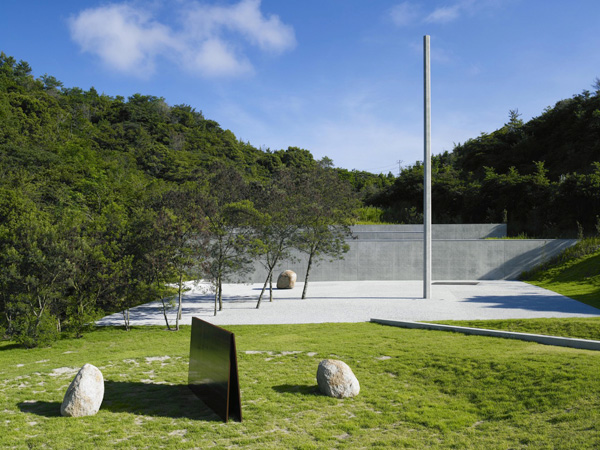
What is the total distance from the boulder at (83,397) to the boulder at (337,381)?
3.18 m

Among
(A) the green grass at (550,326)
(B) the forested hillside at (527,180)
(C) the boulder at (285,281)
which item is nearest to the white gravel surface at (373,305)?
(C) the boulder at (285,281)

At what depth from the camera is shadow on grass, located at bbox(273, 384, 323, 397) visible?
7223 mm

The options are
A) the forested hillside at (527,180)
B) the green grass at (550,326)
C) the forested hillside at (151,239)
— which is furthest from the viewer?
the forested hillside at (527,180)

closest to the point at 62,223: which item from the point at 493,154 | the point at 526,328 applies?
the point at 526,328

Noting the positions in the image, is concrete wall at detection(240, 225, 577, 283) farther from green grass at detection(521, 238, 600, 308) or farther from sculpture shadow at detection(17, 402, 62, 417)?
sculpture shadow at detection(17, 402, 62, 417)

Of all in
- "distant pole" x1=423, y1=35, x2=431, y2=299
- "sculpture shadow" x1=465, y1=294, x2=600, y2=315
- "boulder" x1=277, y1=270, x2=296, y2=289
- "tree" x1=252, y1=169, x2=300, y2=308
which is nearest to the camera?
"sculpture shadow" x1=465, y1=294, x2=600, y2=315

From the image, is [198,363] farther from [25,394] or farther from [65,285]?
[65,285]

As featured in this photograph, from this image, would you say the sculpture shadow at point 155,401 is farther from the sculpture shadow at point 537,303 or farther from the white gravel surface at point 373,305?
the sculpture shadow at point 537,303

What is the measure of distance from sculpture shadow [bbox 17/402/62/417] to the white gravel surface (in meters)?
7.35

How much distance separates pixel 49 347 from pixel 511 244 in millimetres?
22762

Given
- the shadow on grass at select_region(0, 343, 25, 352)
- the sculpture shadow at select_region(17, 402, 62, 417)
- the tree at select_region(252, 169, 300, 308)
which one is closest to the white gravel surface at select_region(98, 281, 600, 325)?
the tree at select_region(252, 169, 300, 308)

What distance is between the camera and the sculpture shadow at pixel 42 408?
253 inches

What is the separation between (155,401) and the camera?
22.9 ft

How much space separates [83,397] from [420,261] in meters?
22.3
